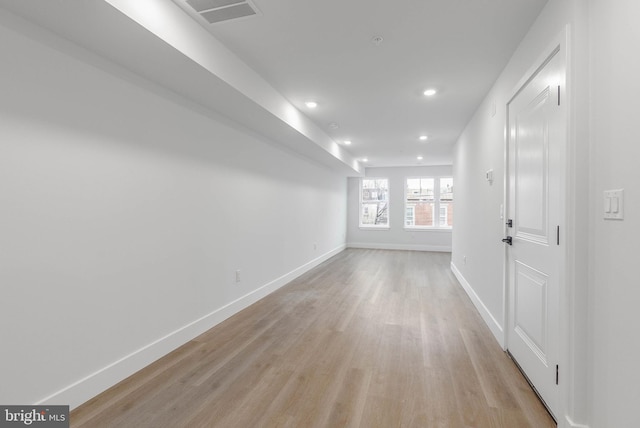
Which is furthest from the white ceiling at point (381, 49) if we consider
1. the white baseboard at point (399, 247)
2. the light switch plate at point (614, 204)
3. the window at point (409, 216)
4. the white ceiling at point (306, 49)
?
the white baseboard at point (399, 247)

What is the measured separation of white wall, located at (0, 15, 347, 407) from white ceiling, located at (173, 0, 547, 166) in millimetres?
914

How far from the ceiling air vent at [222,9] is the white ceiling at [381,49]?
53mm

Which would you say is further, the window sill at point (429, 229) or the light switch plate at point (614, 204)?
the window sill at point (429, 229)

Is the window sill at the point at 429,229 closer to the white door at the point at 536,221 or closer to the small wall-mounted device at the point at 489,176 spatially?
the small wall-mounted device at the point at 489,176

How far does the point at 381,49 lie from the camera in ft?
7.91

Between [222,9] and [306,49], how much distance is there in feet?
2.39

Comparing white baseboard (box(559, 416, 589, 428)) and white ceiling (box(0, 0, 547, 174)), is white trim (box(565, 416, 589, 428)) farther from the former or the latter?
white ceiling (box(0, 0, 547, 174))

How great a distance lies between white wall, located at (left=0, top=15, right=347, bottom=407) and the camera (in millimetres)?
1581

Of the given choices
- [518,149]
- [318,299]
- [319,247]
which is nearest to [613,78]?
[518,149]

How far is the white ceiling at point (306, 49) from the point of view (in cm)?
174

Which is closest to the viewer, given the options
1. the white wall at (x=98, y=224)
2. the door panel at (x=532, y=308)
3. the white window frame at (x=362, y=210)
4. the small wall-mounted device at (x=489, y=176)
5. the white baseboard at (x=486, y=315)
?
the white wall at (x=98, y=224)

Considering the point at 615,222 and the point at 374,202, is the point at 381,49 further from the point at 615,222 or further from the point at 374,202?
the point at 374,202

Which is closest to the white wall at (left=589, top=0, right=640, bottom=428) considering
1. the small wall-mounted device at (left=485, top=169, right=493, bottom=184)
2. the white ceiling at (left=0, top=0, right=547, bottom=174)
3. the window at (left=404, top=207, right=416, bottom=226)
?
the white ceiling at (left=0, top=0, right=547, bottom=174)

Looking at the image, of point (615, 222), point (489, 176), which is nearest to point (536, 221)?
point (615, 222)
